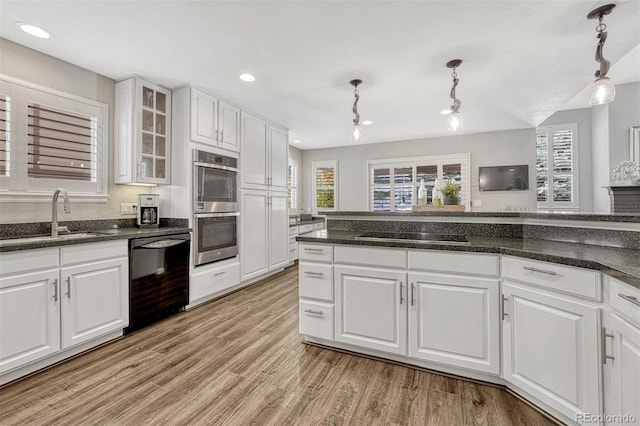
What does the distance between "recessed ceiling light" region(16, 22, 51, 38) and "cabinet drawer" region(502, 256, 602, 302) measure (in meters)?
3.58

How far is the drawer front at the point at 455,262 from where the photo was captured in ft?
5.62

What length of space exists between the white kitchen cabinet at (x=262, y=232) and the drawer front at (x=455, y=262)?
2.48 meters

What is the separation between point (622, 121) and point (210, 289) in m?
6.17

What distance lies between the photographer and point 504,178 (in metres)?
5.23

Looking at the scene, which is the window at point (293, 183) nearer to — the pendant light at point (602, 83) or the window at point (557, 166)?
the window at point (557, 166)

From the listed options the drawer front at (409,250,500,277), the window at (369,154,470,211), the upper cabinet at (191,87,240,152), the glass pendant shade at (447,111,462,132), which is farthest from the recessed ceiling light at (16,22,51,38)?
the window at (369,154,470,211)

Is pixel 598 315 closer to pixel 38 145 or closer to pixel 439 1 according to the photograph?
pixel 439 1

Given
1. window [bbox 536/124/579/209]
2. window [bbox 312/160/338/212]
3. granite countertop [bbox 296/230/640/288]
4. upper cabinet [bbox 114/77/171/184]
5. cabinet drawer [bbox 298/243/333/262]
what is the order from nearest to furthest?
granite countertop [bbox 296/230/640/288] → cabinet drawer [bbox 298/243/333/262] → upper cabinet [bbox 114/77/171/184] → window [bbox 536/124/579/209] → window [bbox 312/160/338/212]

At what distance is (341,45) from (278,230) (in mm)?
2833

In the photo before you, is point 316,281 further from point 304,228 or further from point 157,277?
point 304,228

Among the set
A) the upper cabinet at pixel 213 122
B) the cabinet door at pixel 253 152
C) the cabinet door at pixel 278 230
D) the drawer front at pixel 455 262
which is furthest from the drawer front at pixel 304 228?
the drawer front at pixel 455 262

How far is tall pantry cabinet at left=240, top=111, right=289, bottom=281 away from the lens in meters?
3.77

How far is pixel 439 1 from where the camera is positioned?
71.5 inches

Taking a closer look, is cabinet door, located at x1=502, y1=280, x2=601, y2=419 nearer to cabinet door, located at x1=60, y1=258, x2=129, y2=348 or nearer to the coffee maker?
cabinet door, located at x1=60, y1=258, x2=129, y2=348
